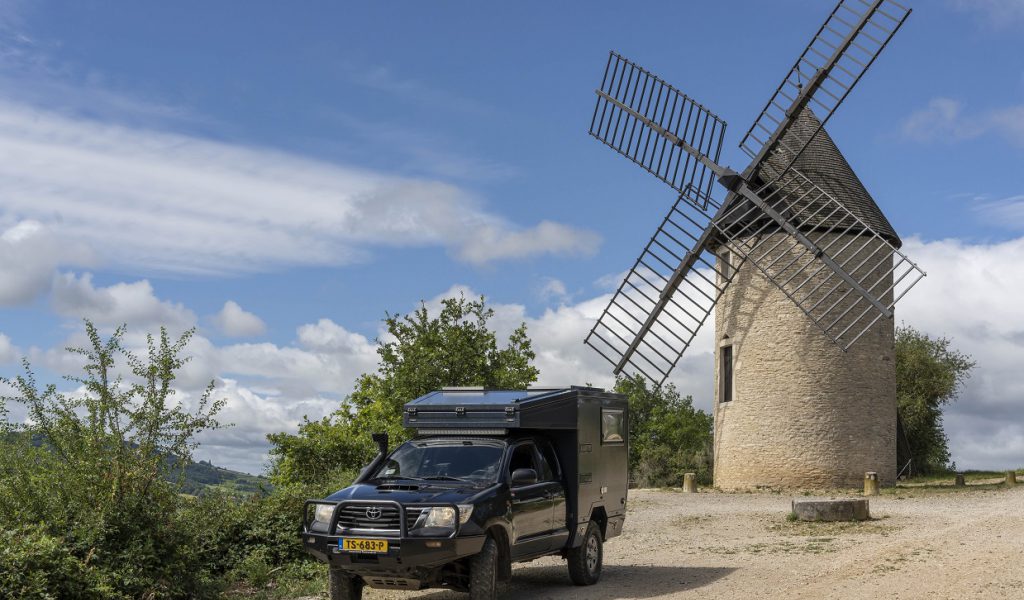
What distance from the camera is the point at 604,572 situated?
14828 mm

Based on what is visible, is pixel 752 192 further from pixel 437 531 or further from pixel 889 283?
pixel 437 531

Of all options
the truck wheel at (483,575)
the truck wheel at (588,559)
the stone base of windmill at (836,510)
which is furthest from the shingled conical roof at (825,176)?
the truck wheel at (483,575)

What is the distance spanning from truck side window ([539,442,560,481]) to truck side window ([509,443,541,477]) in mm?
154

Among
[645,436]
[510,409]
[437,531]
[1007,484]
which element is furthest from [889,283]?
[645,436]

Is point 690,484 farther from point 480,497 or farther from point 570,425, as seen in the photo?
point 480,497

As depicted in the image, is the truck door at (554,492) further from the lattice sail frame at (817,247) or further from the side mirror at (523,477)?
the lattice sail frame at (817,247)

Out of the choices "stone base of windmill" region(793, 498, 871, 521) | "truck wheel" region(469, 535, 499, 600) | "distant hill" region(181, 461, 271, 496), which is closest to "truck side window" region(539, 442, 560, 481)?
"truck wheel" region(469, 535, 499, 600)

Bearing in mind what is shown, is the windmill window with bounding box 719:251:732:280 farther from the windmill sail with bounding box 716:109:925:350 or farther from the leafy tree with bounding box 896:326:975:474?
the leafy tree with bounding box 896:326:975:474

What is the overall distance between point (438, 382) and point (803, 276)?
10.4m

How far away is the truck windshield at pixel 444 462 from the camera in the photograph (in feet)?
39.3

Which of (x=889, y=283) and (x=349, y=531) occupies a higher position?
(x=889, y=283)

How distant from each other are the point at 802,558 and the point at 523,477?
5727 millimetres

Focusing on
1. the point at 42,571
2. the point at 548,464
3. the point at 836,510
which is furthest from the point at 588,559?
the point at 836,510

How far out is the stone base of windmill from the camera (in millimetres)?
19938
